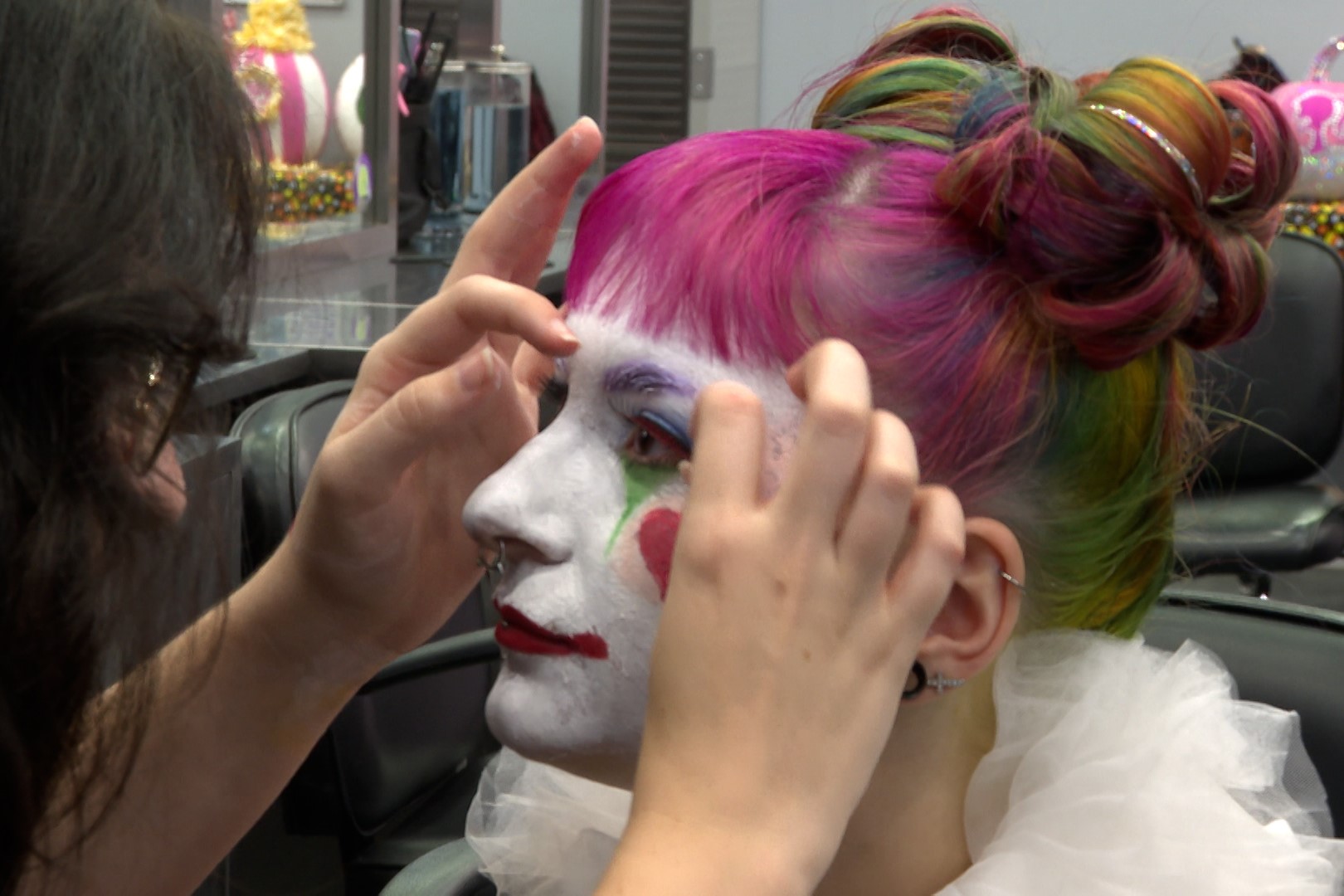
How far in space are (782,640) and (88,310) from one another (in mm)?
290

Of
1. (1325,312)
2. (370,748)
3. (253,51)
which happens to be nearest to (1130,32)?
(1325,312)

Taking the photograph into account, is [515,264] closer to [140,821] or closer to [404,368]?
[404,368]

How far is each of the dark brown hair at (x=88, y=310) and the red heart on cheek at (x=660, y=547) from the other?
22 centimetres

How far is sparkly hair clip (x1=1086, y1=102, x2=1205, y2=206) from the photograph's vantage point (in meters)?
0.71

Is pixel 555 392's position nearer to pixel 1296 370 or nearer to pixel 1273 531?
pixel 1273 531

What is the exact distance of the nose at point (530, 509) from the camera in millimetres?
726

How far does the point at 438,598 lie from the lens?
0.92 m

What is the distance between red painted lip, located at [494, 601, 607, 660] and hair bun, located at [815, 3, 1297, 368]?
0.93 ft

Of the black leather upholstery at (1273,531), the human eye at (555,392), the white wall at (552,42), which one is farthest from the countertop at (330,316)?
the white wall at (552,42)

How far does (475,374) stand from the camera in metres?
0.80

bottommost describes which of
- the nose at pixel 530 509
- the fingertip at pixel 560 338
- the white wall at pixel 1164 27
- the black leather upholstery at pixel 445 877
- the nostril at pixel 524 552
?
the black leather upholstery at pixel 445 877

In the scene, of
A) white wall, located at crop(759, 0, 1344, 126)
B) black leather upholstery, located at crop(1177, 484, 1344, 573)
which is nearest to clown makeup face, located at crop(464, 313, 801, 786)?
black leather upholstery, located at crop(1177, 484, 1344, 573)

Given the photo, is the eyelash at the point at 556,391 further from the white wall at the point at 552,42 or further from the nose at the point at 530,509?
the white wall at the point at 552,42

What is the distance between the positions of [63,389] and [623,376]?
28cm
